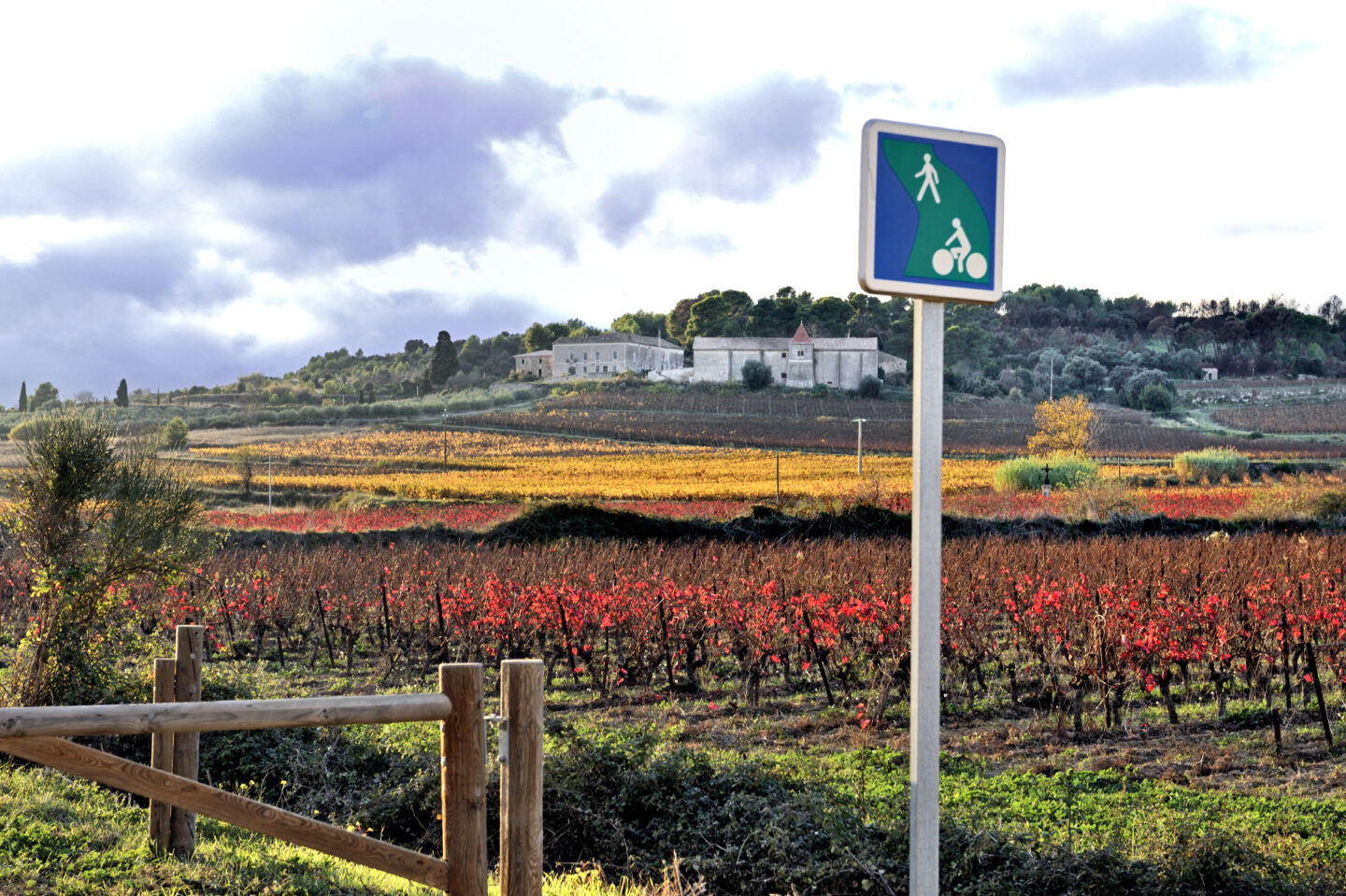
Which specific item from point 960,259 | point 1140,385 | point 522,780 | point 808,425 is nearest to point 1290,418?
point 1140,385

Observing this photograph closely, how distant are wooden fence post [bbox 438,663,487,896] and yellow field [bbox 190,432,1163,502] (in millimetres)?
21799

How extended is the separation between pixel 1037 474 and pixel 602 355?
85.4 feet

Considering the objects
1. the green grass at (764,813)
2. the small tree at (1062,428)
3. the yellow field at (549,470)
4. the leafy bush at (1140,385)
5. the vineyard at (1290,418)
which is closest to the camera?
the green grass at (764,813)

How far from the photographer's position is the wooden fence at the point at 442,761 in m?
2.70

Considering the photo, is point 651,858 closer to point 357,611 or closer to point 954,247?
point 954,247

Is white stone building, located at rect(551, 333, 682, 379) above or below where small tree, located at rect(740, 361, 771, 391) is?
above

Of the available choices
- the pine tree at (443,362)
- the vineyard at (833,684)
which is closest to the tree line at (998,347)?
the pine tree at (443,362)

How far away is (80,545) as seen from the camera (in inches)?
315

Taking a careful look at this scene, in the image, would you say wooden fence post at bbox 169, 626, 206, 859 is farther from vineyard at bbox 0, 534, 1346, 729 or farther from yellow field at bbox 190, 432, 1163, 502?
yellow field at bbox 190, 432, 1163, 502

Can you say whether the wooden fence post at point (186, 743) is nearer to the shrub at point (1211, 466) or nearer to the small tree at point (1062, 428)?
the shrub at point (1211, 466)

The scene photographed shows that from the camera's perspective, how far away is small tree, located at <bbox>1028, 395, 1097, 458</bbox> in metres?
39.9

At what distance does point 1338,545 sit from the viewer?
45.7 feet

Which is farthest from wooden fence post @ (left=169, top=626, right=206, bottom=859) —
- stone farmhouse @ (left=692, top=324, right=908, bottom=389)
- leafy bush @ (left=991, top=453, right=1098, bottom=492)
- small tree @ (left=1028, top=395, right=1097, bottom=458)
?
stone farmhouse @ (left=692, top=324, right=908, bottom=389)

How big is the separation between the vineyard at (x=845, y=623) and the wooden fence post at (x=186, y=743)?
12.9 ft
